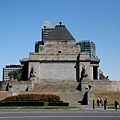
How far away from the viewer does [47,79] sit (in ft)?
215

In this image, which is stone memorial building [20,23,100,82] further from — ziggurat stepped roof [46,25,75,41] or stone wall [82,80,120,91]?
stone wall [82,80,120,91]

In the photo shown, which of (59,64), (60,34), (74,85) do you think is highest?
(60,34)

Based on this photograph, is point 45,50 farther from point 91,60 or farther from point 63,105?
point 63,105

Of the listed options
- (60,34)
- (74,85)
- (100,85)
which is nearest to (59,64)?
(74,85)

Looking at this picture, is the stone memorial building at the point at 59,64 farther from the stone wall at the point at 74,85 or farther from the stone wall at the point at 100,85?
the stone wall at the point at 100,85

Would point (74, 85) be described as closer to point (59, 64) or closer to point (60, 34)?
point (59, 64)

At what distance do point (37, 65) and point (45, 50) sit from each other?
4323 mm

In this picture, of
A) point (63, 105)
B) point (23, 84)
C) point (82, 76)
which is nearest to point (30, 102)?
point (63, 105)

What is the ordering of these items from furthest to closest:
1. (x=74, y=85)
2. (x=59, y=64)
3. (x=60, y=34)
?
(x=60, y=34) → (x=59, y=64) → (x=74, y=85)

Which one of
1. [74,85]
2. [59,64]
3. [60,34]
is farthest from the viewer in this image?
[60,34]

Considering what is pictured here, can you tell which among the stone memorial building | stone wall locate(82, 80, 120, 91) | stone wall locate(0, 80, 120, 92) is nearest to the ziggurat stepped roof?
the stone memorial building

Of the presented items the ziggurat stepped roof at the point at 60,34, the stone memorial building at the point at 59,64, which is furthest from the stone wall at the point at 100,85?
A: the ziggurat stepped roof at the point at 60,34

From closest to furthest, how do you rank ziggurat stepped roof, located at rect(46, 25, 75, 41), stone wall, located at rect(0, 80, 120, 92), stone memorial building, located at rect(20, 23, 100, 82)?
stone wall, located at rect(0, 80, 120, 92) < stone memorial building, located at rect(20, 23, 100, 82) < ziggurat stepped roof, located at rect(46, 25, 75, 41)

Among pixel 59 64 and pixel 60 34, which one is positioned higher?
pixel 60 34
